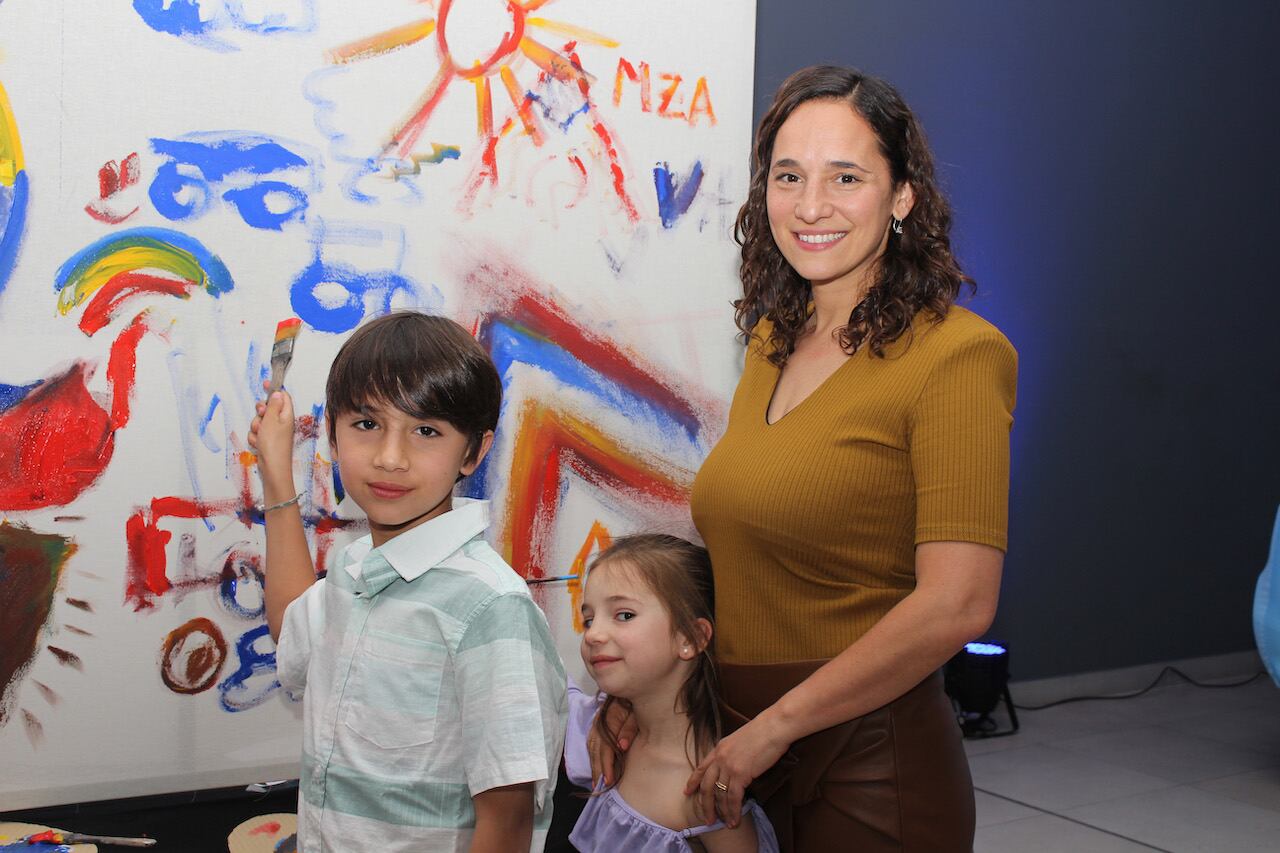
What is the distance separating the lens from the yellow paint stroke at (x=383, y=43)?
6.93 ft

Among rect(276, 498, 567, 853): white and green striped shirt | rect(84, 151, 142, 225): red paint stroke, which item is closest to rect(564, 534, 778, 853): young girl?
rect(276, 498, 567, 853): white and green striped shirt

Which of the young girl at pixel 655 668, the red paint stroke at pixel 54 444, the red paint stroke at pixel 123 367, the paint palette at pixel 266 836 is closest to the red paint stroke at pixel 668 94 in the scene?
the red paint stroke at pixel 123 367

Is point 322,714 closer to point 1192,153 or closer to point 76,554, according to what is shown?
point 76,554

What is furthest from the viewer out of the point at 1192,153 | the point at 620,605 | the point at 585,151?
the point at 1192,153

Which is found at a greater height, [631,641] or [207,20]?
[207,20]

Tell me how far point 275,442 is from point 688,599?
0.47 metres

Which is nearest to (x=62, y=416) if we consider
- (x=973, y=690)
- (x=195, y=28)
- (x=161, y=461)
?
(x=161, y=461)

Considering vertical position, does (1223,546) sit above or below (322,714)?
below

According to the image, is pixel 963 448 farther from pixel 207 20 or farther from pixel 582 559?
pixel 207 20

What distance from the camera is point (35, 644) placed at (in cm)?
197

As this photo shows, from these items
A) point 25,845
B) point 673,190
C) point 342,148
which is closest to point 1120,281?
point 673,190

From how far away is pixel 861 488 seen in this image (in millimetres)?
1105

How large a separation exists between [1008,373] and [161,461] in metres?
1.48

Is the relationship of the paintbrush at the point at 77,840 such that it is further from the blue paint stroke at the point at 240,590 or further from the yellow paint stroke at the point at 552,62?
the yellow paint stroke at the point at 552,62
